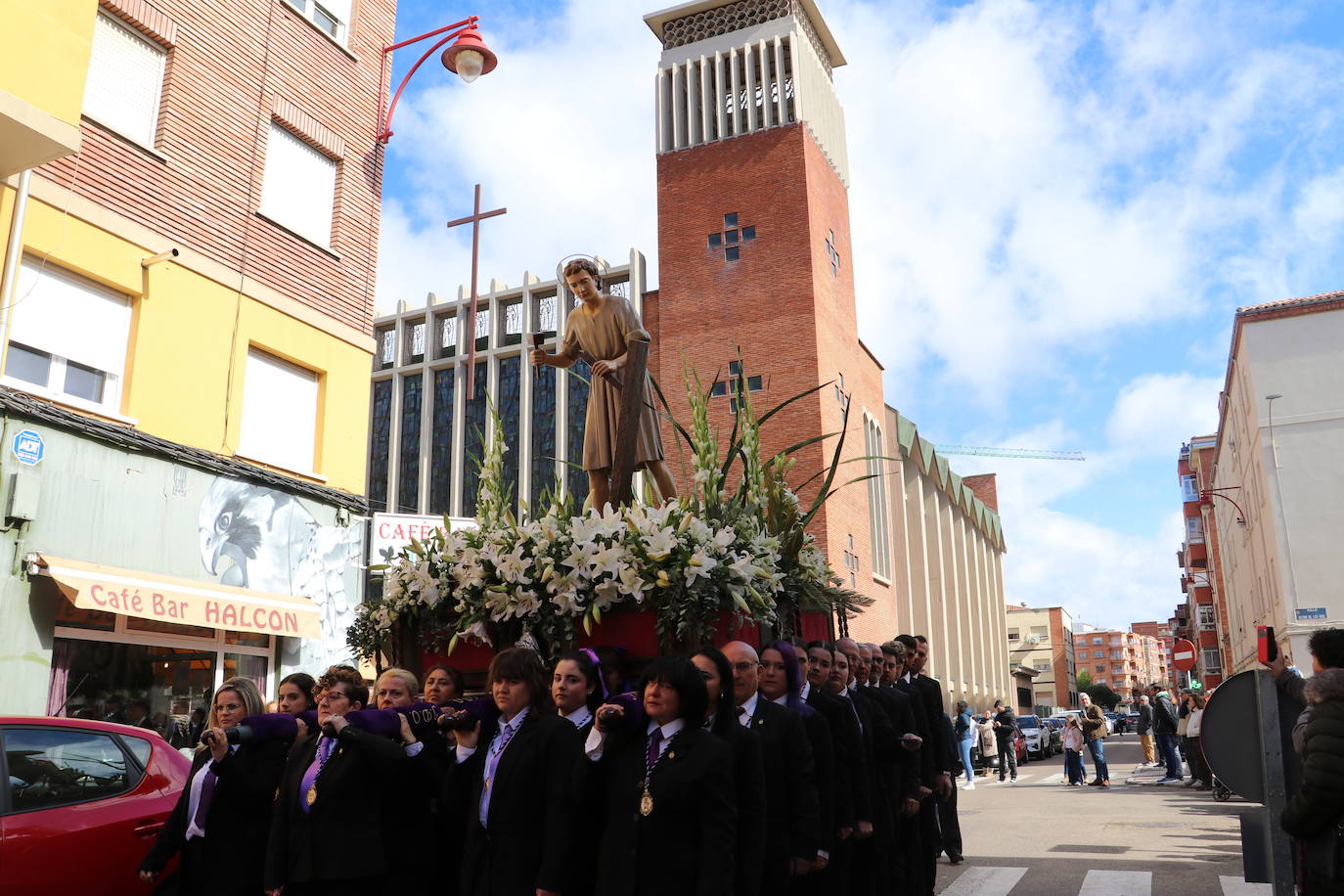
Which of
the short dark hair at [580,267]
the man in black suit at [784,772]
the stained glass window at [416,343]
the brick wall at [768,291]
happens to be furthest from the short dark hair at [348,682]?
the stained glass window at [416,343]

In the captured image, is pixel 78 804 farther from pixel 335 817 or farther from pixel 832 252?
pixel 832 252

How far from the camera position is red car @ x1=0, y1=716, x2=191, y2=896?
5324 millimetres

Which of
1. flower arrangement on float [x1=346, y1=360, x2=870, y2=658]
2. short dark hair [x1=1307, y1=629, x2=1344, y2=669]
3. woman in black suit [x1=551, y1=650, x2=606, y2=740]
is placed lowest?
woman in black suit [x1=551, y1=650, x2=606, y2=740]

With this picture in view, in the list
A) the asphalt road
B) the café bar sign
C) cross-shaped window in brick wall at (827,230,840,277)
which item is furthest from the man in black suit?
cross-shaped window in brick wall at (827,230,840,277)

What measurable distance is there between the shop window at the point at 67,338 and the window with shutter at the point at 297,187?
2.96 metres

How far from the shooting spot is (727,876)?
3.72m

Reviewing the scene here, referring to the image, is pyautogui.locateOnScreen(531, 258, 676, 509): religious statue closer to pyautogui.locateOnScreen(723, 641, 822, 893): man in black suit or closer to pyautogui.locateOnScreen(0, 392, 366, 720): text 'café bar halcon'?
pyautogui.locateOnScreen(723, 641, 822, 893): man in black suit

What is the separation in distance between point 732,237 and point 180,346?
75.8ft

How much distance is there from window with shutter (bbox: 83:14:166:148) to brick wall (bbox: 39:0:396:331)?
123 mm

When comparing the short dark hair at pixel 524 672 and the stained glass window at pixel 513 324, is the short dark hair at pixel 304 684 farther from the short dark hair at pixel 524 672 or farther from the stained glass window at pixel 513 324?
the stained glass window at pixel 513 324

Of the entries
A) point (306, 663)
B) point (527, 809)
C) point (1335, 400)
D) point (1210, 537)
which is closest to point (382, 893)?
point (527, 809)

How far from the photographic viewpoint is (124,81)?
12.3 metres

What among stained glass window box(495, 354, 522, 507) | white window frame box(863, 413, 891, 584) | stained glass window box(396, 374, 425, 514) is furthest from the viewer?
stained glass window box(396, 374, 425, 514)

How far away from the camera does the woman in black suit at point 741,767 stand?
13.0ft
